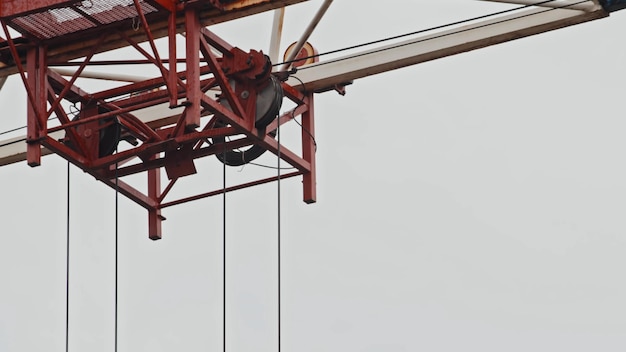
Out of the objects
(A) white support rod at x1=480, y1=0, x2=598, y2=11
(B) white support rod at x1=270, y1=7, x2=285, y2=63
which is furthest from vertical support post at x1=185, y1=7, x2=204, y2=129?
(A) white support rod at x1=480, y1=0, x2=598, y2=11

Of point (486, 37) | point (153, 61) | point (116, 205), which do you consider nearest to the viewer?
point (153, 61)

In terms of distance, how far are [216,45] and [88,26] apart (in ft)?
6.52

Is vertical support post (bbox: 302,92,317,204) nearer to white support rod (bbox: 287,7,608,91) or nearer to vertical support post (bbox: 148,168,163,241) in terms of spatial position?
white support rod (bbox: 287,7,608,91)

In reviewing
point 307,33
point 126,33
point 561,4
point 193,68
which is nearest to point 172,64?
point 193,68

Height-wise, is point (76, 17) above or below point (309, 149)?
above

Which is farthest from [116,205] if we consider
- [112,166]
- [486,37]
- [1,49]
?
[486,37]

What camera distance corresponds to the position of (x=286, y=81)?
42.4m

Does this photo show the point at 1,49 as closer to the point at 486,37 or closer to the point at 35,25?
the point at 35,25

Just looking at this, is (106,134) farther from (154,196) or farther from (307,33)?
(307,33)

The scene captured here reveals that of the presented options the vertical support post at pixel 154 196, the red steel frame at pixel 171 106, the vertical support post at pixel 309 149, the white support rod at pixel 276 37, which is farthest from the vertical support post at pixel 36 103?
the vertical support post at pixel 309 149

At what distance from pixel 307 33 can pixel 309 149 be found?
2427mm

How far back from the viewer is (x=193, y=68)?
3800cm

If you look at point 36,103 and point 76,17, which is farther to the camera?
point 36,103

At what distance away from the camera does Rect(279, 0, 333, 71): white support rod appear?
3978 centimetres
